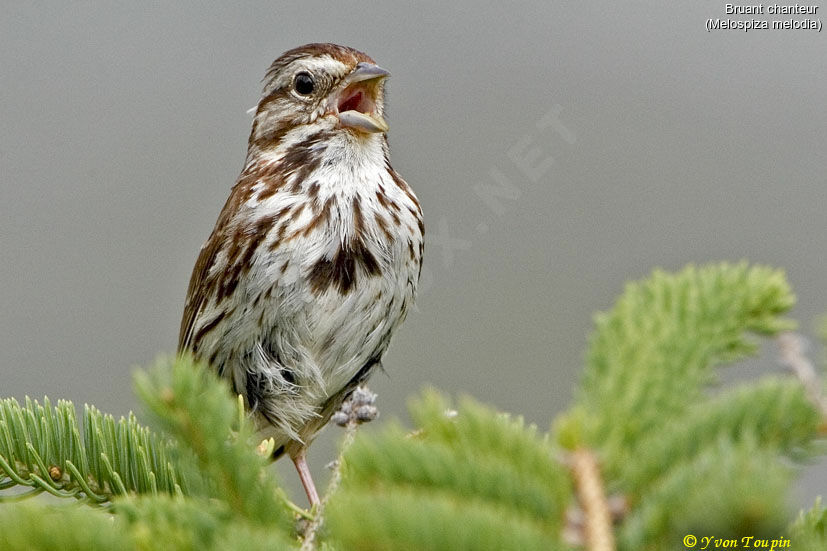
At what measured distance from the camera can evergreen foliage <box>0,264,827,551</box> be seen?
2.62ft

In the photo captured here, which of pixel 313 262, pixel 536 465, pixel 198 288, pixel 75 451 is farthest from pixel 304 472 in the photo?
pixel 536 465

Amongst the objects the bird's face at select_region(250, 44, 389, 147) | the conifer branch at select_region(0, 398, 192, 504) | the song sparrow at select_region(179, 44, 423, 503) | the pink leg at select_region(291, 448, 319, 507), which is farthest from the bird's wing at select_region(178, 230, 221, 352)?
the conifer branch at select_region(0, 398, 192, 504)

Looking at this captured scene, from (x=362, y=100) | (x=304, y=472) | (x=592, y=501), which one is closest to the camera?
(x=592, y=501)

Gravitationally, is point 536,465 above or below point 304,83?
below

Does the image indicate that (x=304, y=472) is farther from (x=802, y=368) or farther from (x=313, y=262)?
(x=802, y=368)

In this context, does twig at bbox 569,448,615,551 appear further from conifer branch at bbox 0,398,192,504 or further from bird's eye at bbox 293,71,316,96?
bird's eye at bbox 293,71,316,96

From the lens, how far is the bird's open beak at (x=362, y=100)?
3371 millimetres

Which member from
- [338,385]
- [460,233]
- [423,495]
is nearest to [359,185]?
[338,385]

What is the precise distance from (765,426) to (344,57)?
2.89 m

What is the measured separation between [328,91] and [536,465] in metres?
2.88

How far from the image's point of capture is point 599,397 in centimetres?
98

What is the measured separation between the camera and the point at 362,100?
3.63 metres

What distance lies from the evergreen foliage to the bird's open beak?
2.34 meters

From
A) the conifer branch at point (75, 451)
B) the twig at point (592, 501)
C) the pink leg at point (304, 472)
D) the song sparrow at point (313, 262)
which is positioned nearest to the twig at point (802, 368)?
the twig at point (592, 501)
